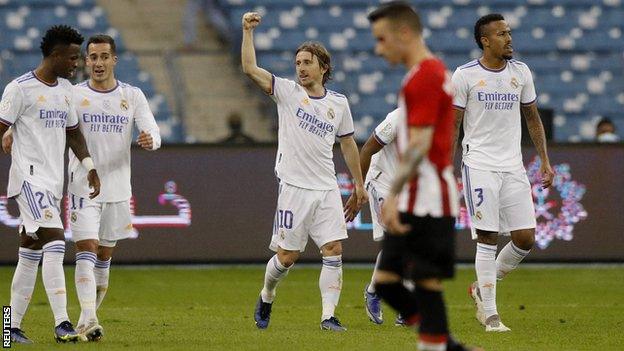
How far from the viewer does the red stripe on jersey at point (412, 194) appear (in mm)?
7025

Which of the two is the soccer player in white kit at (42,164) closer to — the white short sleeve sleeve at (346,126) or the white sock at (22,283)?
the white sock at (22,283)

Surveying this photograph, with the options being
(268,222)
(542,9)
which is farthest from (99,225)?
(542,9)

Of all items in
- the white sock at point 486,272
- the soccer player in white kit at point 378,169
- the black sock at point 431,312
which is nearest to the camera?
the black sock at point 431,312

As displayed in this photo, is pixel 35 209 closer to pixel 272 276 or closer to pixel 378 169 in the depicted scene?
pixel 272 276

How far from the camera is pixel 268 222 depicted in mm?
16984

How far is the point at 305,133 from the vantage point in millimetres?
10875

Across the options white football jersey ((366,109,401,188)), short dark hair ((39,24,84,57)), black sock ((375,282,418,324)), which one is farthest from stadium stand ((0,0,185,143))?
black sock ((375,282,418,324))

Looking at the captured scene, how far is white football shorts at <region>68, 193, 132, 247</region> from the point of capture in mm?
10031

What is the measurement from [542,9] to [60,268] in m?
15.8

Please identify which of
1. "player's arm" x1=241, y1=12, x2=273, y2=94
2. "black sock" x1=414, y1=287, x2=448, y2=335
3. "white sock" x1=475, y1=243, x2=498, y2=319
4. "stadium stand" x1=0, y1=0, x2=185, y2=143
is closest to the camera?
"black sock" x1=414, y1=287, x2=448, y2=335

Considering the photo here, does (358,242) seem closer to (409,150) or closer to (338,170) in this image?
(338,170)

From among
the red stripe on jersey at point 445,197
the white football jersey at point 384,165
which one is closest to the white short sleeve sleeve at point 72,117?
the white football jersey at point 384,165

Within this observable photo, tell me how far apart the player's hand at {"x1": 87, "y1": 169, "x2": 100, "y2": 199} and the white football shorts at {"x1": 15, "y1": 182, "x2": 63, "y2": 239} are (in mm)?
348

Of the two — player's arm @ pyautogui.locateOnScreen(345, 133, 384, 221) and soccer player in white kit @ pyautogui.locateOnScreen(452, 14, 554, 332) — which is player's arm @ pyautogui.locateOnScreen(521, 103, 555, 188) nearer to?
soccer player in white kit @ pyautogui.locateOnScreen(452, 14, 554, 332)
